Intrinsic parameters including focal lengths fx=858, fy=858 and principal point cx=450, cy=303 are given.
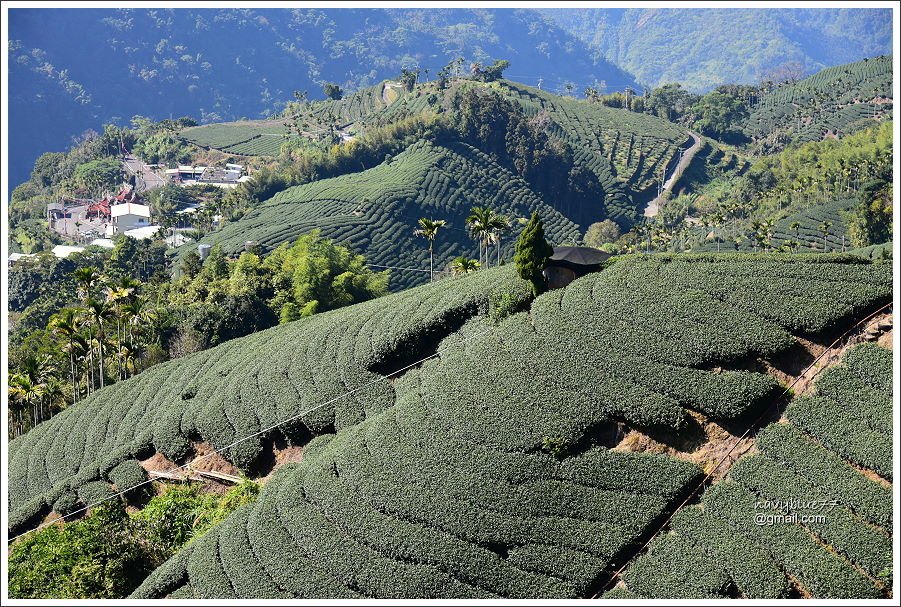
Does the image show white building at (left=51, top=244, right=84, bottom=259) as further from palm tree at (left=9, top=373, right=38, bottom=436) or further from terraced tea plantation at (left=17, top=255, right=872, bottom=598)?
terraced tea plantation at (left=17, top=255, right=872, bottom=598)

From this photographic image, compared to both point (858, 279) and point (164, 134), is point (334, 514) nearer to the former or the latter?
point (858, 279)

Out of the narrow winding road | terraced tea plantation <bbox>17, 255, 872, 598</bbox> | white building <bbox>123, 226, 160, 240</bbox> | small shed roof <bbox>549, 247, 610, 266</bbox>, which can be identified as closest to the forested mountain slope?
the narrow winding road

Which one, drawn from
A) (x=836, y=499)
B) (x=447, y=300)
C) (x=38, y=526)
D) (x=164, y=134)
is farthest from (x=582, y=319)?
(x=164, y=134)

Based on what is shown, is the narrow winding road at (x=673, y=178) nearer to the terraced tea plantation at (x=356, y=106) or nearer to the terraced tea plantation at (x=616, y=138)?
the terraced tea plantation at (x=616, y=138)

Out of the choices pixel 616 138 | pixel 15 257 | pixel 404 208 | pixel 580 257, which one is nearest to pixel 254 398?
pixel 580 257

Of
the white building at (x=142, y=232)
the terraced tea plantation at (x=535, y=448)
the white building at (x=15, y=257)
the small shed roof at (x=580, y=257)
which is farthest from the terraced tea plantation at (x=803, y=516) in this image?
the white building at (x=15, y=257)
